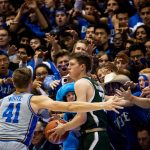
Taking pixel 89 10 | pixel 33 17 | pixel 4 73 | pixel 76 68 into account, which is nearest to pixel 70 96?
pixel 76 68

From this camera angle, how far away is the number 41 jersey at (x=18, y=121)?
263 inches

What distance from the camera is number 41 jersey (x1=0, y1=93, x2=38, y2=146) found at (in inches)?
263

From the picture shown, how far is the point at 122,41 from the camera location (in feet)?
35.6

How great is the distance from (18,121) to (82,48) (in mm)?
2835

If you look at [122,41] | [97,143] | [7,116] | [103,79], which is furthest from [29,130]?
[122,41]

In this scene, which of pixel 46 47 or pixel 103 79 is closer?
pixel 103 79

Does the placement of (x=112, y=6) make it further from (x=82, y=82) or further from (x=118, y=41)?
(x=82, y=82)

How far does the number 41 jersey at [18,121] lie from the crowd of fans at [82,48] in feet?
3.30

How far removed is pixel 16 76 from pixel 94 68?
2.99m

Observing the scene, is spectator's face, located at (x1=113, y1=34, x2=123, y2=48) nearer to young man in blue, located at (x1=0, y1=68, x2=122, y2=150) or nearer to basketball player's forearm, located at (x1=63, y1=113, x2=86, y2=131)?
basketball player's forearm, located at (x1=63, y1=113, x2=86, y2=131)

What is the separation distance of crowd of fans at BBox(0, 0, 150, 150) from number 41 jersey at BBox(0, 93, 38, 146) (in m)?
1.00

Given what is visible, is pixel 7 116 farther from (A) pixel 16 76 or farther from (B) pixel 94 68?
(B) pixel 94 68

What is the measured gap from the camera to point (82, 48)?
30.3ft

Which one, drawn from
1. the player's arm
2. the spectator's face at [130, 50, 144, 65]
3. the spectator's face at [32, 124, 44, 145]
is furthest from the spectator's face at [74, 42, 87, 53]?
the player's arm
